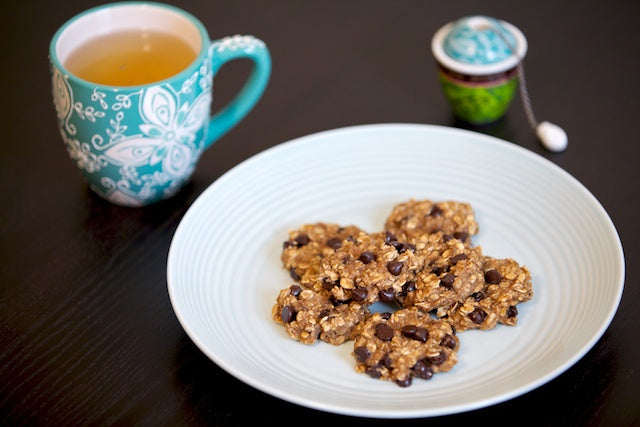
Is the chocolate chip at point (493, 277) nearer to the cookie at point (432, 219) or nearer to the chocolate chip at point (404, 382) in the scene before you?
the cookie at point (432, 219)

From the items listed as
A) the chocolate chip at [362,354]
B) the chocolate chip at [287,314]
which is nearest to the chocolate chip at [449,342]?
the chocolate chip at [362,354]

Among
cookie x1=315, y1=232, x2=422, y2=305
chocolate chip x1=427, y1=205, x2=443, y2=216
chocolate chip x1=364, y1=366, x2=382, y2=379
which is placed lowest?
chocolate chip x1=364, y1=366, x2=382, y2=379

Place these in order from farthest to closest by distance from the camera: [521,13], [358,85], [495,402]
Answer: [521,13]
[358,85]
[495,402]

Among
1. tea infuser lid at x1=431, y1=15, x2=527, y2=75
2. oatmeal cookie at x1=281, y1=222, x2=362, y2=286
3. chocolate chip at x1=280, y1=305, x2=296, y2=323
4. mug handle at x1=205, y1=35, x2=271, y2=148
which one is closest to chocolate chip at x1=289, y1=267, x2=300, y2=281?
oatmeal cookie at x1=281, y1=222, x2=362, y2=286

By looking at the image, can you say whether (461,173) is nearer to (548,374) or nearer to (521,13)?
(548,374)

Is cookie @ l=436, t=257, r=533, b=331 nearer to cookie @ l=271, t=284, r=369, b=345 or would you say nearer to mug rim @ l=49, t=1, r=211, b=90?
cookie @ l=271, t=284, r=369, b=345

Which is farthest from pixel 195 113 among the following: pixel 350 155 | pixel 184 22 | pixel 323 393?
pixel 323 393

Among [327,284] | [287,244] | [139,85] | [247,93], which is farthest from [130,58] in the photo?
[327,284]
